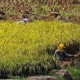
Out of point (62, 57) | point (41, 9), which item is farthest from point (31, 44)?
point (41, 9)

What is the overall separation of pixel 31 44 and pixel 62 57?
771 mm

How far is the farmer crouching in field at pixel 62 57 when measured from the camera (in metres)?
10.2

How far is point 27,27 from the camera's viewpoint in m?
12.5

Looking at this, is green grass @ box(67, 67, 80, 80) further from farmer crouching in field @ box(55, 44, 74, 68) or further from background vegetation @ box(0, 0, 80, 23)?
background vegetation @ box(0, 0, 80, 23)

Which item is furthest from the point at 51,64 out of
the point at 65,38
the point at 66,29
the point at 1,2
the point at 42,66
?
the point at 1,2

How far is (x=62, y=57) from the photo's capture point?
10.6m

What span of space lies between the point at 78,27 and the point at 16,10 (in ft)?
10.9

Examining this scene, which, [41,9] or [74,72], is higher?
[41,9]

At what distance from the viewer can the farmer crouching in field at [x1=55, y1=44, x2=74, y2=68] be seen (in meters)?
10.2

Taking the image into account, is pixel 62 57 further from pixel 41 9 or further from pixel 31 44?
pixel 41 9

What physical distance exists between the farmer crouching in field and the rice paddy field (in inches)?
6.0

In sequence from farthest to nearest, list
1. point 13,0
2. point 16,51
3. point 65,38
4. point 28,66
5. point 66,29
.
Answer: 1. point 13,0
2. point 66,29
3. point 65,38
4. point 16,51
5. point 28,66

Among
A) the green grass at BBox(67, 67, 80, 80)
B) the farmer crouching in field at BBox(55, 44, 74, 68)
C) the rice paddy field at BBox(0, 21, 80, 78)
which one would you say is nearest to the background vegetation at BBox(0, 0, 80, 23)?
the rice paddy field at BBox(0, 21, 80, 78)

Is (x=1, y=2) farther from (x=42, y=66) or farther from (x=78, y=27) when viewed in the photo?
(x=42, y=66)
